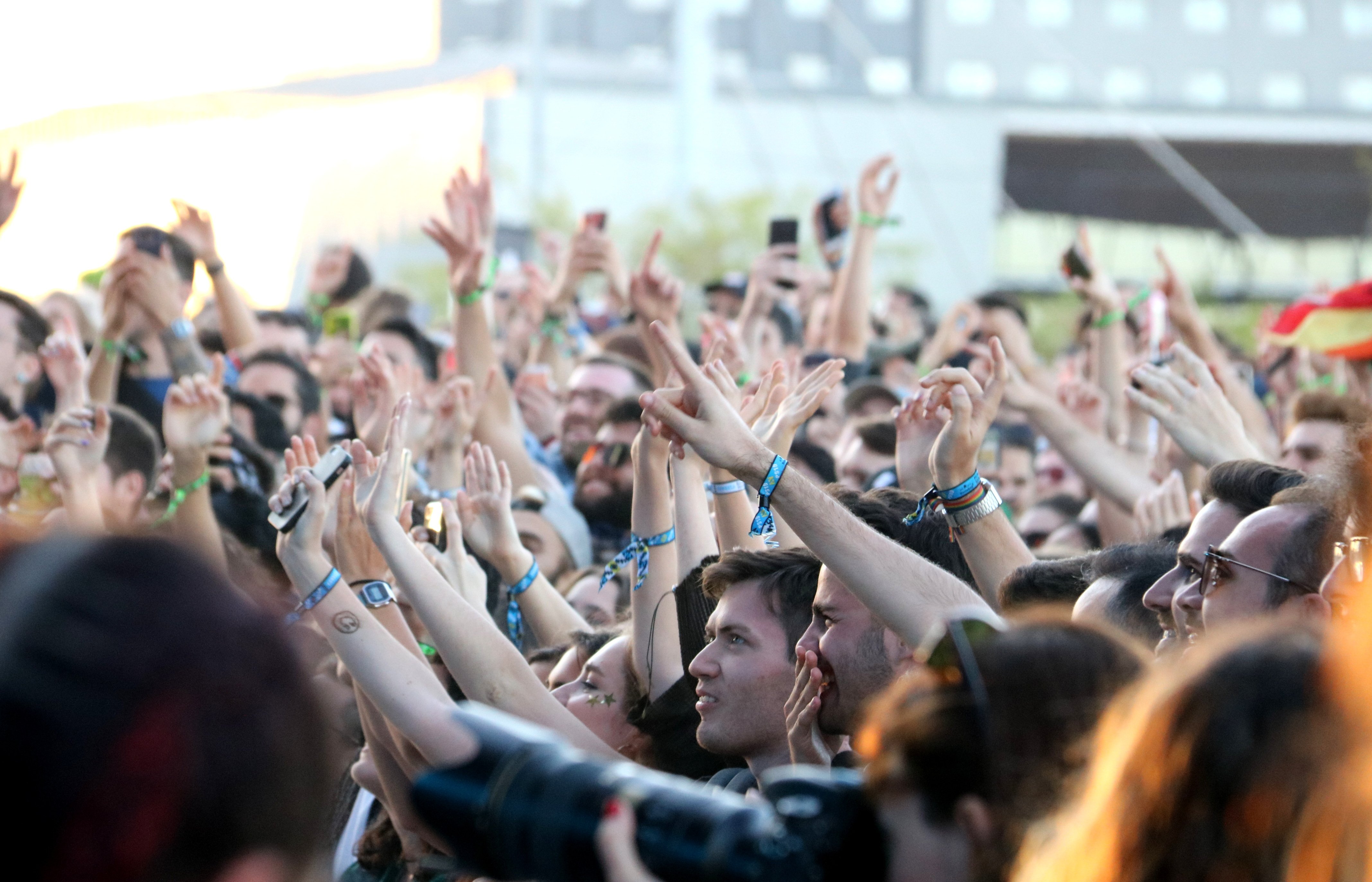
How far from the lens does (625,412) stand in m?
6.23

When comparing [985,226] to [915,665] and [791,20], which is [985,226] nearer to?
[791,20]

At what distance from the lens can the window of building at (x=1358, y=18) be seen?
6931cm

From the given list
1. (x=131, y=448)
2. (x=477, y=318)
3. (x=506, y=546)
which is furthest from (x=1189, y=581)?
(x=131, y=448)

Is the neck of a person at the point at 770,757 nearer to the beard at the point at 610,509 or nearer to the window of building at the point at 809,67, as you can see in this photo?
the beard at the point at 610,509

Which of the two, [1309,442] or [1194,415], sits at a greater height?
[1194,415]

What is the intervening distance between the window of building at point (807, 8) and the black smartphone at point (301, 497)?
6396cm

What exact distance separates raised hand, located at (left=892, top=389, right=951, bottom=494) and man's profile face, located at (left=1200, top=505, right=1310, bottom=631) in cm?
111

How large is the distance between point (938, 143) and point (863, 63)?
7.11 metres

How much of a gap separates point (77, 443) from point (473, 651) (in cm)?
218

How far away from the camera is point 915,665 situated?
3.12 metres

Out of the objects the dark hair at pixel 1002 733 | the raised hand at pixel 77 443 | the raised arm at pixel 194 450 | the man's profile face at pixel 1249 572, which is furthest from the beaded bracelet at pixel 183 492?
the dark hair at pixel 1002 733

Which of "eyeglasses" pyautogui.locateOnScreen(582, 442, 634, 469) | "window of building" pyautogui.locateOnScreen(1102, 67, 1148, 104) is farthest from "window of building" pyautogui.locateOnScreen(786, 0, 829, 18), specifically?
"eyeglasses" pyautogui.locateOnScreen(582, 442, 634, 469)

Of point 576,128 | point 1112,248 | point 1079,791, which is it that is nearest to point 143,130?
point 1079,791

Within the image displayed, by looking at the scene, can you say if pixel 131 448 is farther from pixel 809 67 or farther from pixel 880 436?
pixel 809 67
